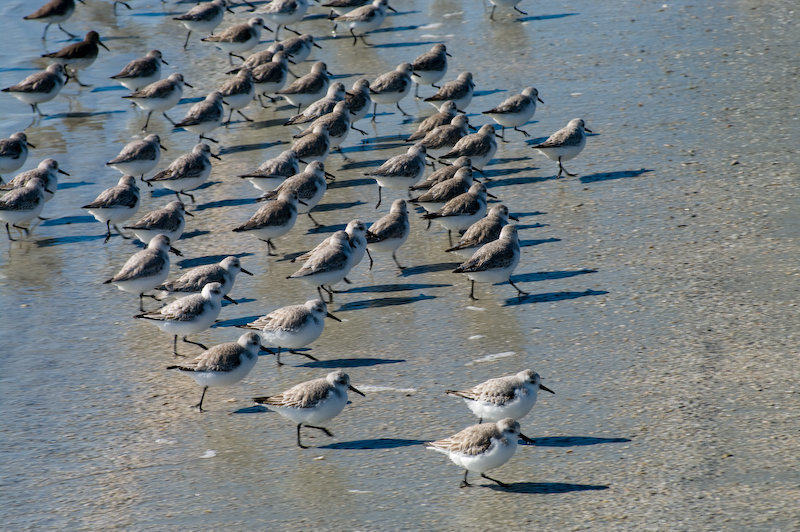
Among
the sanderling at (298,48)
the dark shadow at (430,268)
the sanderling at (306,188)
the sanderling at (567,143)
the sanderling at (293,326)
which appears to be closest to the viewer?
the sanderling at (293,326)

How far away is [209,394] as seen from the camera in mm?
9859

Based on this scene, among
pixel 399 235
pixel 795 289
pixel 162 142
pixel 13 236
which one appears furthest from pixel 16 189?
pixel 795 289

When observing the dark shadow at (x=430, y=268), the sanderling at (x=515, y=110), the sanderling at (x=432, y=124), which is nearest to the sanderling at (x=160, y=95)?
the sanderling at (x=432, y=124)

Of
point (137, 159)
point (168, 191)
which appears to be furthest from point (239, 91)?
point (137, 159)

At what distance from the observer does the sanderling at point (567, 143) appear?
47.3ft

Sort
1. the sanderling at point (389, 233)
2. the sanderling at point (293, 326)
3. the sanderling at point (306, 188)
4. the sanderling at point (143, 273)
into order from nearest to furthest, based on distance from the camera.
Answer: the sanderling at point (293, 326)
the sanderling at point (143, 273)
the sanderling at point (389, 233)
the sanderling at point (306, 188)

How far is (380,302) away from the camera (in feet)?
38.1

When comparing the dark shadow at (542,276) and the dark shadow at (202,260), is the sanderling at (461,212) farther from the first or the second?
the dark shadow at (202,260)

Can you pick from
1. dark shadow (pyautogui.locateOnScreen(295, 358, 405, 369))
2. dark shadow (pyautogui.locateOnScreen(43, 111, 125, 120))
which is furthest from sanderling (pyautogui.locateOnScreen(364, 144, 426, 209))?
dark shadow (pyautogui.locateOnScreen(43, 111, 125, 120))

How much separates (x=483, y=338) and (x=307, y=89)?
8375 mm

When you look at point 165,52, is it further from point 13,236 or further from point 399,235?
point 399,235

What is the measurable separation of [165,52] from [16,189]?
8.40 metres

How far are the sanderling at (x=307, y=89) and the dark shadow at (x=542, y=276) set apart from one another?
702 cm

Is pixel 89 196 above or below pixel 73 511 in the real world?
below
